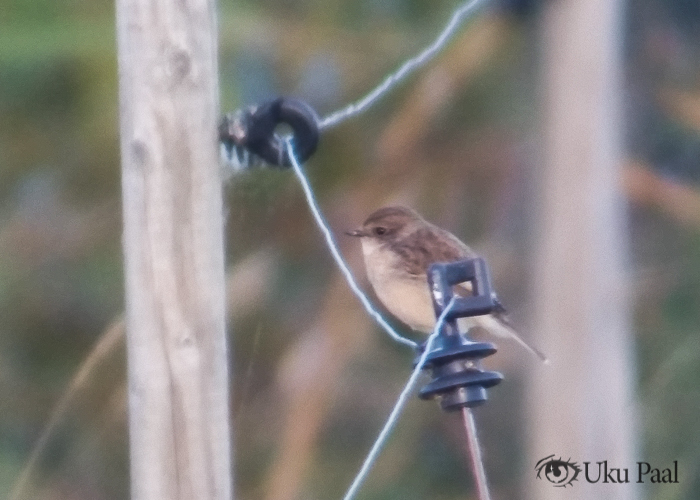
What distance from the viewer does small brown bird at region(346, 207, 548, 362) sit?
3.14 metres

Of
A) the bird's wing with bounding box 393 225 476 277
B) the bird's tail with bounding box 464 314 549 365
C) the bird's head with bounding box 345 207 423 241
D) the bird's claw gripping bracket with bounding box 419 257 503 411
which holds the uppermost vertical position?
the bird's head with bounding box 345 207 423 241

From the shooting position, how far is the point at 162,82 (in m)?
2.03

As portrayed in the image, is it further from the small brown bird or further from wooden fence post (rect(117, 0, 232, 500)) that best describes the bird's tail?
wooden fence post (rect(117, 0, 232, 500))

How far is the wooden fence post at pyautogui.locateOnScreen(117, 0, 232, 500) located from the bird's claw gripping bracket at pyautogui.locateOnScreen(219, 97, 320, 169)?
9 centimetres

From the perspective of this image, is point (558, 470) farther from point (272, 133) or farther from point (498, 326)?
point (272, 133)

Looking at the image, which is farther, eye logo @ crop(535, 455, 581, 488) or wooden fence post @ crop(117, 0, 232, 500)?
eye logo @ crop(535, 455, 581, 488)

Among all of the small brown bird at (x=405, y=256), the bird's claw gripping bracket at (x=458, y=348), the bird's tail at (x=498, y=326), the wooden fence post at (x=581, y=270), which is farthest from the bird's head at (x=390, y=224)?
the bird's claw gripping bracket at (x=458, y=348)

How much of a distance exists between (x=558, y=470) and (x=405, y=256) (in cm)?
101

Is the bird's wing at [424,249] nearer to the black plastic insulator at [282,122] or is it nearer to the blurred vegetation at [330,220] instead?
the blurred vegetation at [330,220]

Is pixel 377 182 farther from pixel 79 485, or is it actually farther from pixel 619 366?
pixel 79 485

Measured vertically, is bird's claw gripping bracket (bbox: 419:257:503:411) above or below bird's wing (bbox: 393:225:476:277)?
below

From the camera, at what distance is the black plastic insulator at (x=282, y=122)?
2.16 metres

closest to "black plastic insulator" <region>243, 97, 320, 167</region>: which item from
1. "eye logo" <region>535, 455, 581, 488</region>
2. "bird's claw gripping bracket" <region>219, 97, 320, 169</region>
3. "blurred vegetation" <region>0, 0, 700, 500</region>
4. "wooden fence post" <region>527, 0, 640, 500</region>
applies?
"bird's claw gripping bracket" <region>219, 97, 320, 169</region>

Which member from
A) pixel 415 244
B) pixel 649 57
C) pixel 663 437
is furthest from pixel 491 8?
pixel 663 437
